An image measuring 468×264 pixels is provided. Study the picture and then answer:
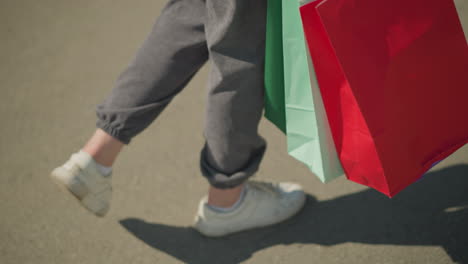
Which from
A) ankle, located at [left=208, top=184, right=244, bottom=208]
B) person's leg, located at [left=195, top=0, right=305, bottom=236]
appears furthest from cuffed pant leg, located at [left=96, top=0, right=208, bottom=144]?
ankle, located at [left=208, top=184, right=244, bottom=208]

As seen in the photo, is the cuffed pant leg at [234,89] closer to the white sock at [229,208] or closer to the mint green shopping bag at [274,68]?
the mint green shopping bag at [274,68]

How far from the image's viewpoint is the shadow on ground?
150 centimetres

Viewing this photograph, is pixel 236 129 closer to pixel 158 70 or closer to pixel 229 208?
pixel 158 70

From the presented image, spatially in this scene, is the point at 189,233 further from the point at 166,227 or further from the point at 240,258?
the point at 240,258

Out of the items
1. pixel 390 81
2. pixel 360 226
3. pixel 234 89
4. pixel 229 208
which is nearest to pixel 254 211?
pixel 229 208

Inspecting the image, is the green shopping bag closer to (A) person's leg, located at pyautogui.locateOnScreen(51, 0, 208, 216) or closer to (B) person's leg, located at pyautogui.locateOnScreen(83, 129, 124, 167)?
(A) person's leg, located at pyautogui.locateOnScreen(51, 0, 208, 216)

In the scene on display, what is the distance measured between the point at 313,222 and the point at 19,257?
3.83ft

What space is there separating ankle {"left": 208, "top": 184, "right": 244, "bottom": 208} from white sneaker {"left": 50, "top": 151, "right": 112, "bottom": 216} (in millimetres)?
387

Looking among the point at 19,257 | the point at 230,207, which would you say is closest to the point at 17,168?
the point at 19,257

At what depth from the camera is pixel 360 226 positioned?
61.6 inches

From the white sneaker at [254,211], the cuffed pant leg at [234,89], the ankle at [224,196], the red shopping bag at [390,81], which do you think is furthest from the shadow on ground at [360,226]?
the red shopping bag at [390,81]

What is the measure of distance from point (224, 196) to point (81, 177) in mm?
508

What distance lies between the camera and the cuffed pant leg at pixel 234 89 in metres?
1.10

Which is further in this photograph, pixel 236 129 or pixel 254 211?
pixel 254 211
